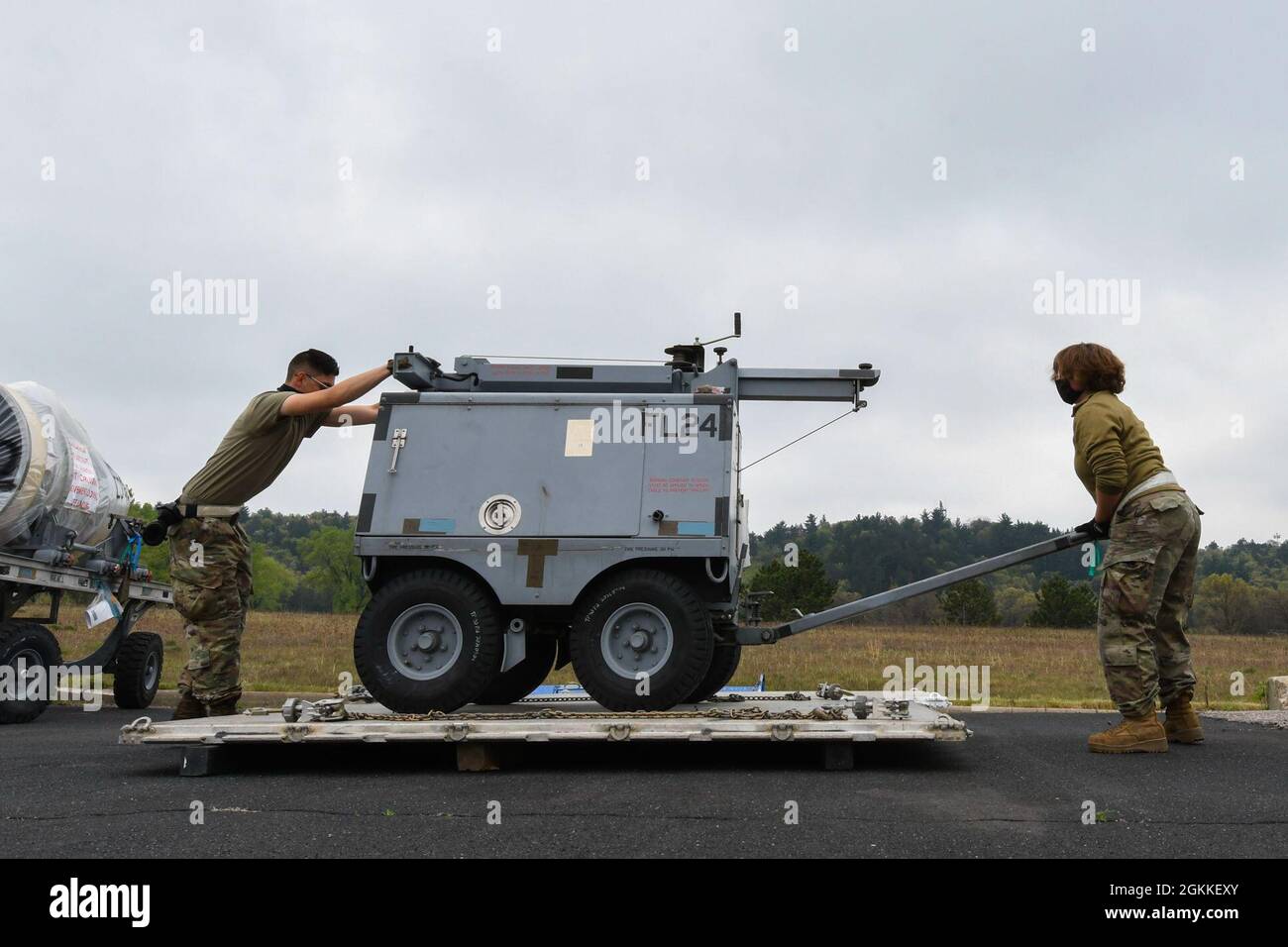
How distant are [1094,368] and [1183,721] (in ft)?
6.93

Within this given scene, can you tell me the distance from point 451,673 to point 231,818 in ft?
7.35

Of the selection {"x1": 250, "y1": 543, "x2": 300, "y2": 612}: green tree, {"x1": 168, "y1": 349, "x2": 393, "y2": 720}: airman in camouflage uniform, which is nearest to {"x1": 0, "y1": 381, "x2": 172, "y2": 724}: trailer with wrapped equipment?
{"x1": 168, "y1": 349, "x2": 393, "y2": 720}: airman in camouflage uniform

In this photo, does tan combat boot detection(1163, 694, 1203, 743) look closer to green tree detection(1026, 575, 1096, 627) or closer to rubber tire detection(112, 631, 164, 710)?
rubber tire detection(112, 631, 164, 710)

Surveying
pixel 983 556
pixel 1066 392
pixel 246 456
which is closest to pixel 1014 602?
pixel 983 556

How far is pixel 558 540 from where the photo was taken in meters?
6.39

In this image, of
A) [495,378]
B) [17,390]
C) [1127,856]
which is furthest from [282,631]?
[1127,856]

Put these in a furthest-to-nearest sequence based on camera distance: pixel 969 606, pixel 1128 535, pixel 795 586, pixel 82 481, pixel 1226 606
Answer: pixel 1226 606
pixel 795 586
pixel 969 606
pixel 82 481
pixel 1128 535

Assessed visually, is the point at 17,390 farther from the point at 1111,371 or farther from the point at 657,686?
the point at 1111,371

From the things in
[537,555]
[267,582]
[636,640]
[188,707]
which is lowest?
[267,582]

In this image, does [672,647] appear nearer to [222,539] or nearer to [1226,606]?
[222,539]

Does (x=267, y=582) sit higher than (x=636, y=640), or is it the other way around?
(x=636, y=640)

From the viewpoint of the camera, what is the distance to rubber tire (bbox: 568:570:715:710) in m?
6.17

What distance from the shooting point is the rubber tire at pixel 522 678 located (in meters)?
8.02

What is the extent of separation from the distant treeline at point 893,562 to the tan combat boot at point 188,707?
56.6 meters
